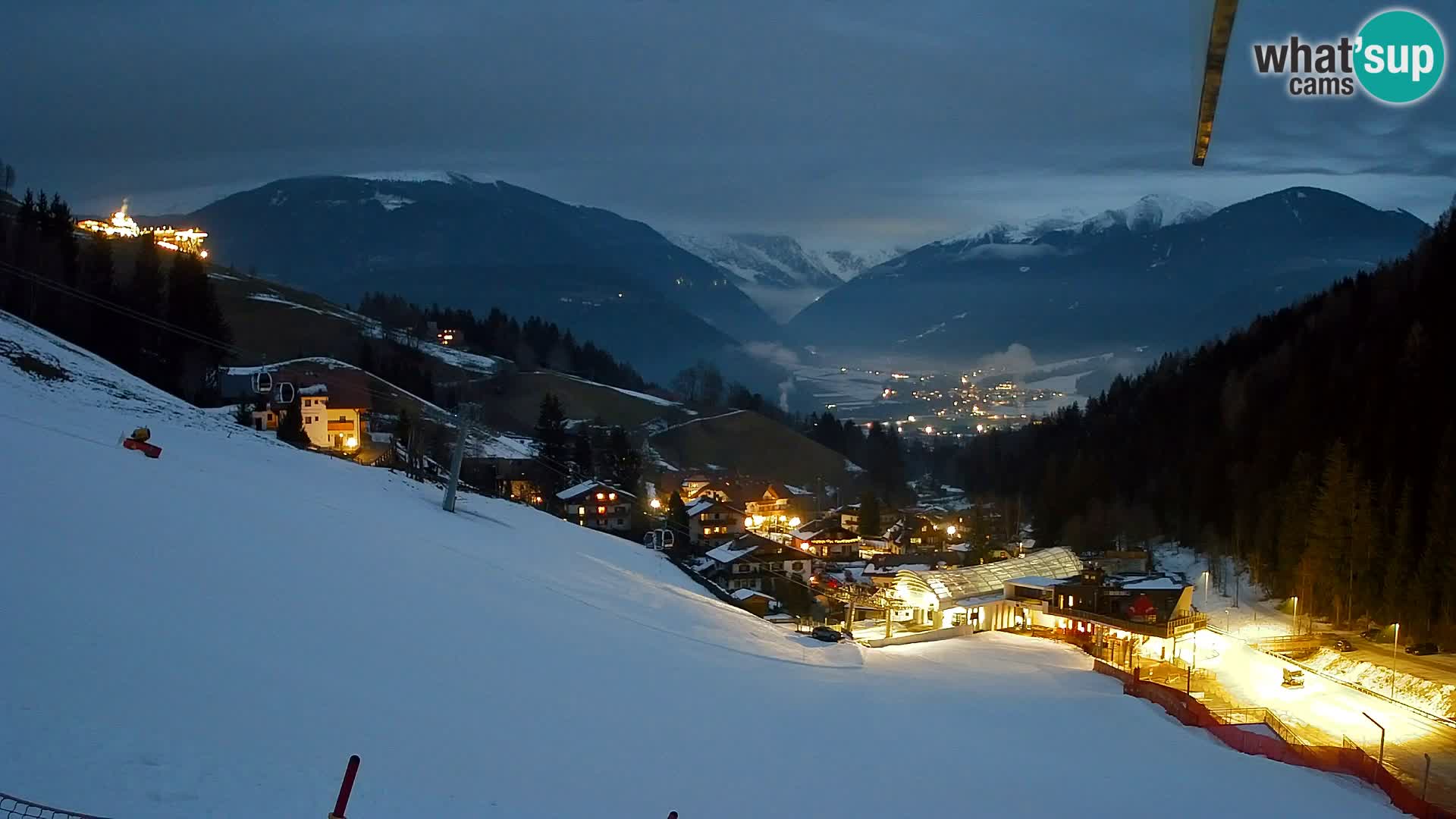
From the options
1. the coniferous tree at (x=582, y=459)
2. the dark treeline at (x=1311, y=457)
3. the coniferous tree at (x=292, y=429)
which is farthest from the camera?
the coniferous tree at (x=582, y=459)

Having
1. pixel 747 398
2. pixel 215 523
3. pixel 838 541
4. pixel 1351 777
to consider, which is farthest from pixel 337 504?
pixel 747 398

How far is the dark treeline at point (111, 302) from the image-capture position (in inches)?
1740

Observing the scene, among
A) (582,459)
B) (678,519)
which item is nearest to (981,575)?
(678,519)

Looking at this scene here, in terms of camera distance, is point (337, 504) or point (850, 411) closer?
point (337, 504)

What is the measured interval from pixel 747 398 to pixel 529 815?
10429 cm

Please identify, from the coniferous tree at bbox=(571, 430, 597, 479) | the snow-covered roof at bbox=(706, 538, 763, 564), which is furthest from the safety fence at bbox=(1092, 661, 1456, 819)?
the coniferous tree at bbox=(571, 430, 597, 479)

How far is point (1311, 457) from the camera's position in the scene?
4100 centimetres

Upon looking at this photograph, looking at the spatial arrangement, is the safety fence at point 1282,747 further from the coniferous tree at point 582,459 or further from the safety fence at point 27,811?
the coniferous tree at point 582,459

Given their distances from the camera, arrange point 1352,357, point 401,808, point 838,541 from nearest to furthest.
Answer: point 401,808 < point 1352,357 < point 838,541

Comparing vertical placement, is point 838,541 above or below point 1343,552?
below

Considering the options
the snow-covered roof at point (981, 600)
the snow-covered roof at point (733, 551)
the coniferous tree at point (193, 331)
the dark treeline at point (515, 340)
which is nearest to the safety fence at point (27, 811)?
the snow-covered roof at point (981, 600)

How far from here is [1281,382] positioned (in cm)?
5388

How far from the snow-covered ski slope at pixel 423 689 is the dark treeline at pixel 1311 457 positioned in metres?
19.5

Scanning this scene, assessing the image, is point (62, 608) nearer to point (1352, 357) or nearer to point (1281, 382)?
point (1352, 357)
